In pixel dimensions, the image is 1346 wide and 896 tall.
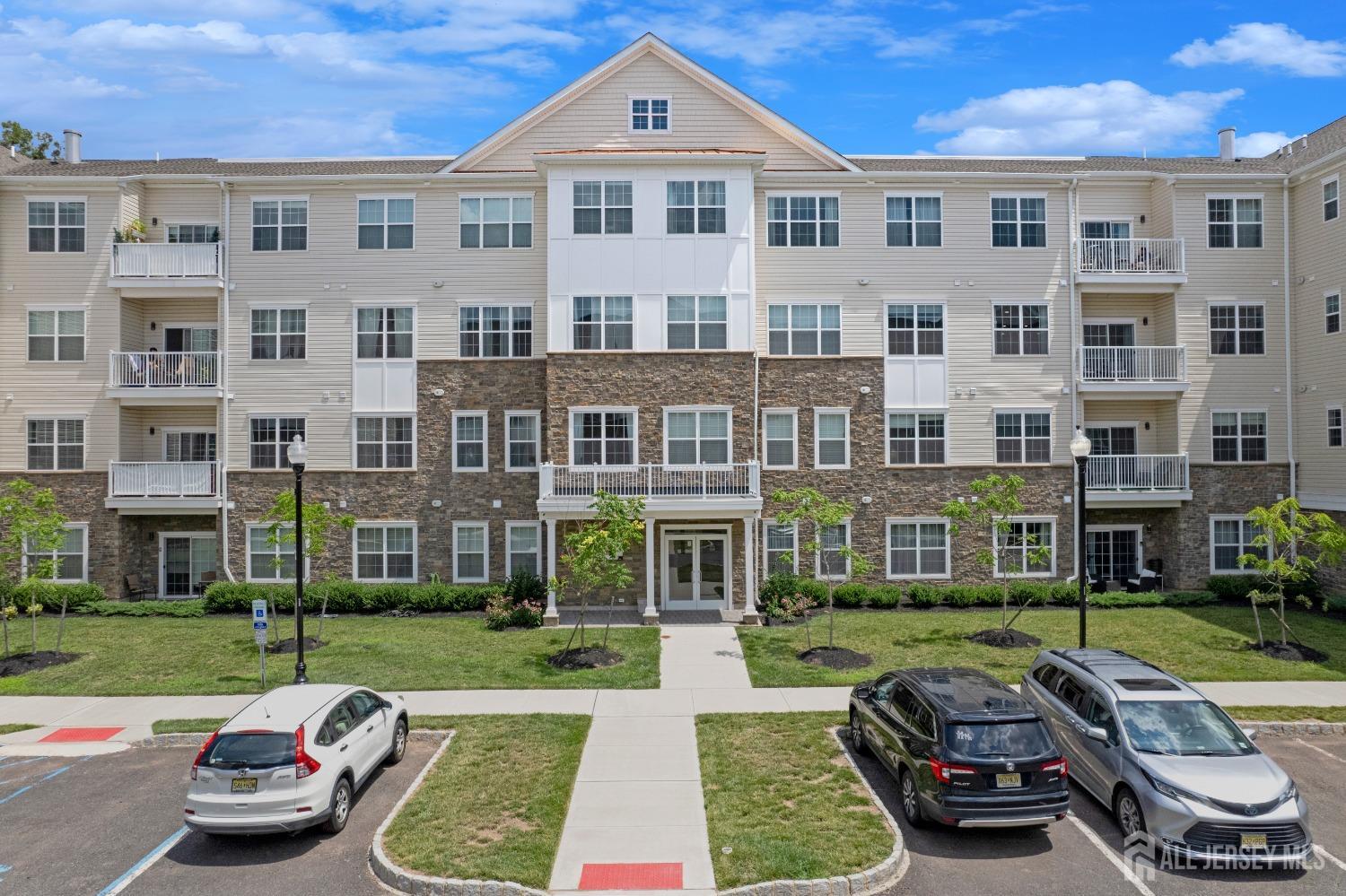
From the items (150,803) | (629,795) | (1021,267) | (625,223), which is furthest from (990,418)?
(150,803)

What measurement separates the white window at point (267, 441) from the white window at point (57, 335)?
572 cm

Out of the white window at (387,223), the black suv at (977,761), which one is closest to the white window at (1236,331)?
the black suv at (977,761)

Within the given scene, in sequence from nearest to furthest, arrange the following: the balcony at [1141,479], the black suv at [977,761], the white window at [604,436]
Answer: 1. the black suv at [977,761]
2. the white window at [604,436]
3. the balcony at [1141,479]

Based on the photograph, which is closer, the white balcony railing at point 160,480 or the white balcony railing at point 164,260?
the white balcony railing at point 160,480

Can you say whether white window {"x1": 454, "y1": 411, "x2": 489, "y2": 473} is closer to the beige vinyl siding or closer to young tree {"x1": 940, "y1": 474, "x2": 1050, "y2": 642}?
the beige vinyl siding

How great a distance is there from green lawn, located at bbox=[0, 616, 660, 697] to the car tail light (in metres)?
6.71

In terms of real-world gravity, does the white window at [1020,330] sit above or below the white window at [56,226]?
below

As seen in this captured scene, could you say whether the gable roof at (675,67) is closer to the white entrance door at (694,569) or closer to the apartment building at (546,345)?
the apartment building at (546,345)

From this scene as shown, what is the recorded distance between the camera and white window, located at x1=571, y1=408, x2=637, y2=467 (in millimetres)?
24000

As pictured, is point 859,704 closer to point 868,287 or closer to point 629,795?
point 629,795

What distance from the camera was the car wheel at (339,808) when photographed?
1001cm

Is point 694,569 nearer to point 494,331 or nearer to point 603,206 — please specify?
point 494,331

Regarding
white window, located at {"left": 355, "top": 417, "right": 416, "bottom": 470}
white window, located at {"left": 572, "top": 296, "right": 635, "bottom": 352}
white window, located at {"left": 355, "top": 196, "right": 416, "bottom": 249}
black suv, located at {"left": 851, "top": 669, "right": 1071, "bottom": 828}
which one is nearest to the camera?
black suv, located at {"left": 851, "top": 669, "right": 1071, "bottom": 828}

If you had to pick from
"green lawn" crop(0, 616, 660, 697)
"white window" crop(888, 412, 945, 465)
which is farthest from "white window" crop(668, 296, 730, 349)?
"green lawn" crop(0, 616, 660, 697)
